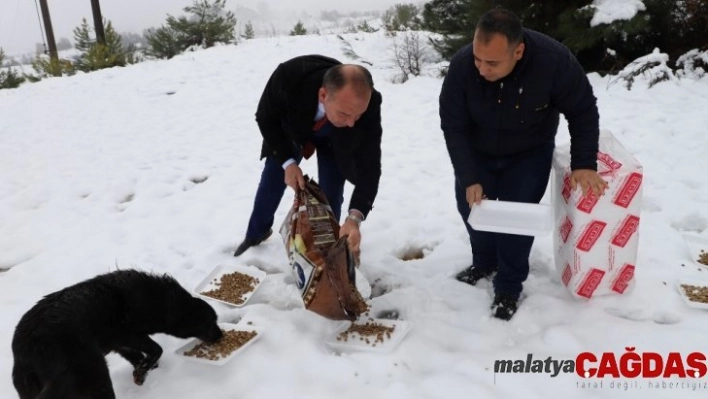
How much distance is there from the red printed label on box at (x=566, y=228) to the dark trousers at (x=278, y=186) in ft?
4.13

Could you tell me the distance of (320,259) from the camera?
7.98 feet

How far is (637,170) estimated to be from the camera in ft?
7.71

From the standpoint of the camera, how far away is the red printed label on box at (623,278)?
2553 millimetres

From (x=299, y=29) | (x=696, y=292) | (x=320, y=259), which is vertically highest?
(x=299, y=29)

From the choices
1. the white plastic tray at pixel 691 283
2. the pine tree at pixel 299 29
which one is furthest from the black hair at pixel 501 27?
the pine tree at pixel 299 29

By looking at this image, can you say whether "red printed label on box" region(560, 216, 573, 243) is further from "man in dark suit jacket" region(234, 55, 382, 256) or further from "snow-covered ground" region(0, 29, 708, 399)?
"man in dark suit jacket" region(234, 55, 382, 256)

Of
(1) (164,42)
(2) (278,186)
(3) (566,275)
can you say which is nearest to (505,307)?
(3) (566,275)

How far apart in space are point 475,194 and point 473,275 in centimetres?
70

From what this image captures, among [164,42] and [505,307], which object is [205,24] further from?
[505,307]

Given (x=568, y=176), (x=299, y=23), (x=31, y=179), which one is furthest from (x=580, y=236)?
(x=299, y=23)

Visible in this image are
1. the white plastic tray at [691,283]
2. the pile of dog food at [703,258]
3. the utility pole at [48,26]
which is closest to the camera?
the white plastic tray at [691,283]

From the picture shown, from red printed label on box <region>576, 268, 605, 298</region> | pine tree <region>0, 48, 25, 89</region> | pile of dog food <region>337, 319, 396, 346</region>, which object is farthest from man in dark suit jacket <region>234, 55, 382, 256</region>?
pine tree <region>0, 48, 25, 89</region>

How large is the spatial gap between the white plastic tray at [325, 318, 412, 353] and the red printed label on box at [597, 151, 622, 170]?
1.23 metres

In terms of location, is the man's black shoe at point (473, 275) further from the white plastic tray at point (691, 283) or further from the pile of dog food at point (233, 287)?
the pile of dog food at point (233, 287)
